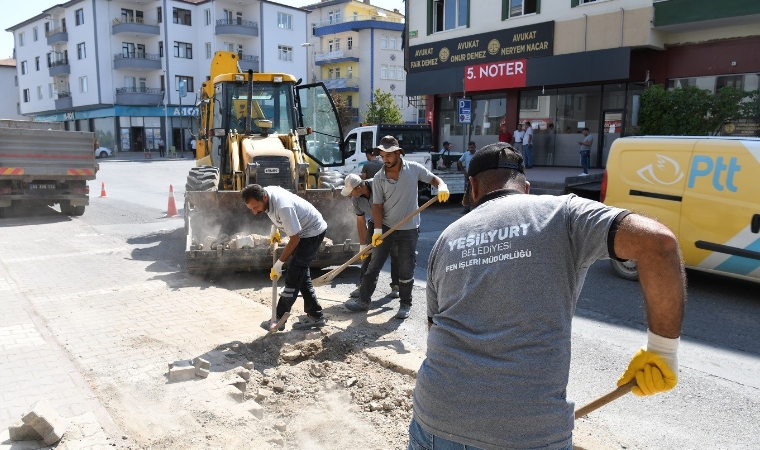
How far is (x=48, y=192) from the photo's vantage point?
45.6 ft

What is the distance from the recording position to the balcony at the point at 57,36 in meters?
51.7

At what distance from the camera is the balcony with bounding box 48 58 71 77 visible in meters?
52.0

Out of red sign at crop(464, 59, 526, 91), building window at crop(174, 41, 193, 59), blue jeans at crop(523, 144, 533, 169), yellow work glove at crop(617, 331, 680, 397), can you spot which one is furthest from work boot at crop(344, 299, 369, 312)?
building window at crop(174, 41, 193, 59)

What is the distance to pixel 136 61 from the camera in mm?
47938

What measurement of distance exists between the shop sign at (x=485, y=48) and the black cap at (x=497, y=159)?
18195mm

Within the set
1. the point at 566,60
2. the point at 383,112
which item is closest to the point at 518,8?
the point at 566,60

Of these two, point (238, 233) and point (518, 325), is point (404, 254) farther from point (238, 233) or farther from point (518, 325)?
point (518, 325)

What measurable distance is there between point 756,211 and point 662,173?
3.97ft

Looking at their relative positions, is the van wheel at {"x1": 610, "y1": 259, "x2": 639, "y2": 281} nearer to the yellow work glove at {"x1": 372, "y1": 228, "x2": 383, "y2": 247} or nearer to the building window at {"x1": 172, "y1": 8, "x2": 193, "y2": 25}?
the yellow work glove at {"x1": 372, "y1": 228, "x2": 383, "y2": 247}

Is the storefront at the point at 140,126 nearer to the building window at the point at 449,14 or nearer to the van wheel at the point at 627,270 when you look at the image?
the building window at the point at 449,14

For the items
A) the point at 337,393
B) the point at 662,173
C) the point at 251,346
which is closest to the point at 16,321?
the point at 251,346

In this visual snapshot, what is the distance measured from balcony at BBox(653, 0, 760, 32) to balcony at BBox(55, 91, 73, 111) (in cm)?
5056

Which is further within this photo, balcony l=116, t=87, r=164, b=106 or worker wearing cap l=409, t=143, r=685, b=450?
balcony l=116, t=87, r=164, b=106

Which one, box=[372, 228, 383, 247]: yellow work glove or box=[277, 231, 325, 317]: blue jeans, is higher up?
box=[372, 228, 383, 247]: yellow work glove
